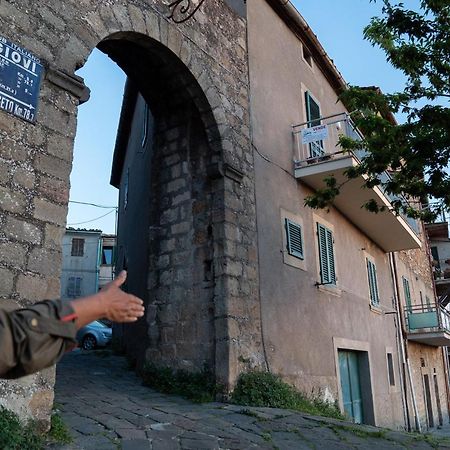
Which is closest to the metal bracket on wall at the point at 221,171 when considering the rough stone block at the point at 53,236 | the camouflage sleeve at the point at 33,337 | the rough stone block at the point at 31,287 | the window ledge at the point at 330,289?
the rough stone block at the point at 53,236

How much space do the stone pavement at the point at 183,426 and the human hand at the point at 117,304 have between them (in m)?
2.45

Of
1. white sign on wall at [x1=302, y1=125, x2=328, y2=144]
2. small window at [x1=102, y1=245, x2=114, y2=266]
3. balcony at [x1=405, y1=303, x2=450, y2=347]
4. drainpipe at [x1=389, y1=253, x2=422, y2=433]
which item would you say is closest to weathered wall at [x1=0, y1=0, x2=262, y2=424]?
white sign on wall at [x1=302, y1=125, x2=328, y2=144]

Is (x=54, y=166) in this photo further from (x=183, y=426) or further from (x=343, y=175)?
(x=343, y=175)

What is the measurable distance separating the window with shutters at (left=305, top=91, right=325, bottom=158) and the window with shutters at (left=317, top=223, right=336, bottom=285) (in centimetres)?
145

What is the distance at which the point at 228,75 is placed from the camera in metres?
7.55

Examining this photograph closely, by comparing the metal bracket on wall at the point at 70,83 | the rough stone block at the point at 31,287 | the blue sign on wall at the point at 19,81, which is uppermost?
the metal bracket on wall at the point at 70,83

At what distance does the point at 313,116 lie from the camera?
34.7 feet

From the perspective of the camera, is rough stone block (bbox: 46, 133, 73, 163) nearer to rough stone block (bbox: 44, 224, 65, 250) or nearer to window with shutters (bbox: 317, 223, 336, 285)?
rough stone block (bbox: 44, 224, 65, 250)

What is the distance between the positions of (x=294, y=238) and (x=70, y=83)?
4.75 metres

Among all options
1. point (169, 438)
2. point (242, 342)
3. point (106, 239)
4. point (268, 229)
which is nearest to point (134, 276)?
point (268, 229)

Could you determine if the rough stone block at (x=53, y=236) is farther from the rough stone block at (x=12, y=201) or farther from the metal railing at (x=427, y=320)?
the metal railing at (x=427, y=320)

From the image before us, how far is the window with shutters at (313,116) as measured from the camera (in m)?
9.78

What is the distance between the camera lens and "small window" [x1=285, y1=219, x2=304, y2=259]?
809 cm

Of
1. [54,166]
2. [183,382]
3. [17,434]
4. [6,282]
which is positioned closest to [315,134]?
[183,382]
